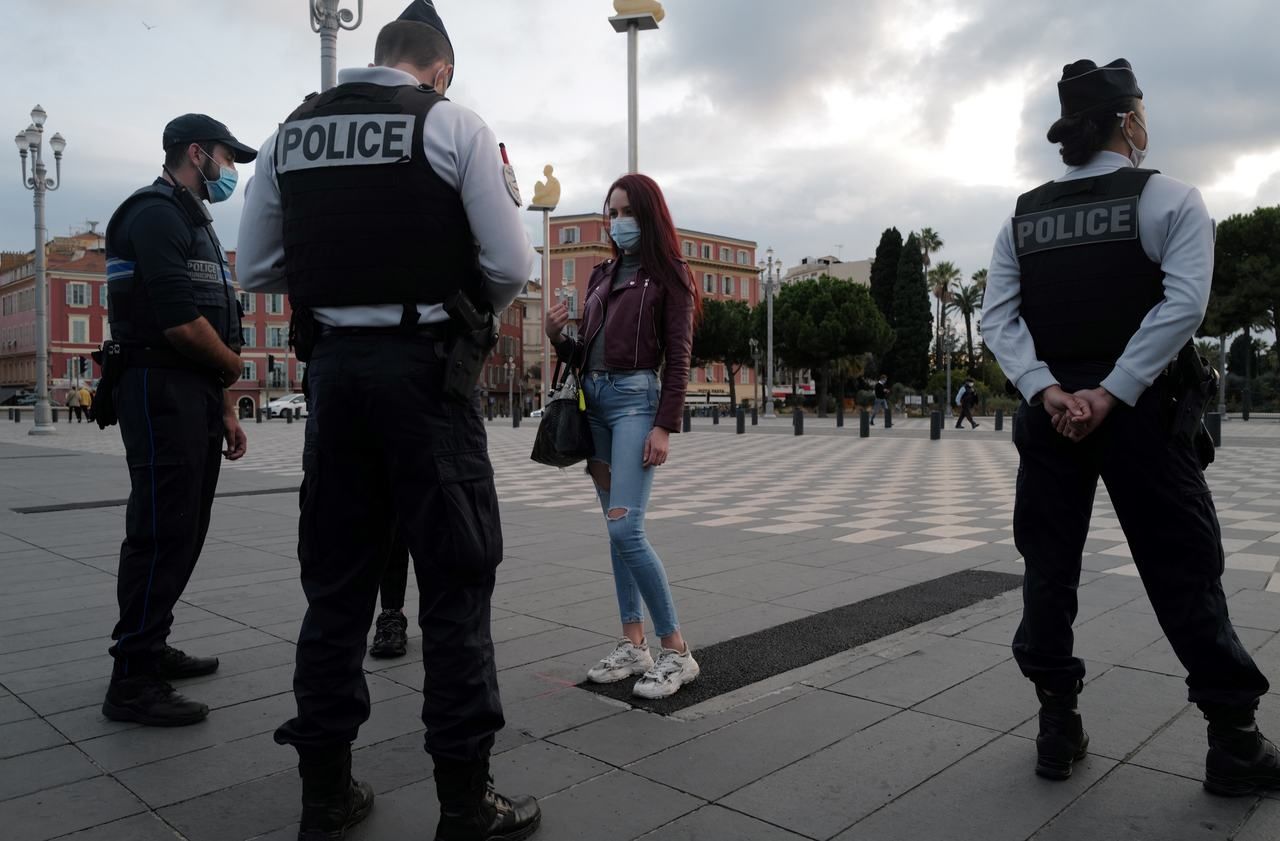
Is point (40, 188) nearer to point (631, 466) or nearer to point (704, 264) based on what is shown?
point (631, 466)

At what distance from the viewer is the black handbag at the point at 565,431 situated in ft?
11.0

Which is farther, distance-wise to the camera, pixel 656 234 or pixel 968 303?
pixel 968 303

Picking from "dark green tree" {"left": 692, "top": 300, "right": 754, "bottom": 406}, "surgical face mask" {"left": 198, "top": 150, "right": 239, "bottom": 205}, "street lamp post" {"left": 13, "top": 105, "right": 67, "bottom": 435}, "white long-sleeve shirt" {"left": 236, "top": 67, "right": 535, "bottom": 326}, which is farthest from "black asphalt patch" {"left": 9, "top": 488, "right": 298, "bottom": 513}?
"dark green tree" {"left": 692, "top": 300, "right": 754, "bottom": 406}

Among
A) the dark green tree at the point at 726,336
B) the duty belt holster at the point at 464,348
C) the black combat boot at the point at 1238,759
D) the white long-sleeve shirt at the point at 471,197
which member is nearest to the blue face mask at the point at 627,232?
the white long-sleeve shirt at the point at 471,197

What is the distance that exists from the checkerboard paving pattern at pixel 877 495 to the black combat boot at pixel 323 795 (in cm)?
483

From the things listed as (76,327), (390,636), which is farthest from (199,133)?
(76,327)

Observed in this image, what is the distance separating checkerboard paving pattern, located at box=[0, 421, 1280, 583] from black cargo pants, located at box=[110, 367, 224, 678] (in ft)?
15.6

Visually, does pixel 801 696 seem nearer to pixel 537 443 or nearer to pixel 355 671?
pixel 537 443

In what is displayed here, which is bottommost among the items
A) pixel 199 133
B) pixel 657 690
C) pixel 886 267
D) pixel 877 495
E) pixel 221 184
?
pixel 877 495

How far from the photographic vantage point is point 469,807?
2160 mm

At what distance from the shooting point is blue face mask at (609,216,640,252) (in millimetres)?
3428

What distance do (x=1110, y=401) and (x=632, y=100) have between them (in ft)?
45.5

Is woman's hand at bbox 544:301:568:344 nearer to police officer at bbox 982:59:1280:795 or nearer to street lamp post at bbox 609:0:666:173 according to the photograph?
police officer at bbox 982:59:1280:795

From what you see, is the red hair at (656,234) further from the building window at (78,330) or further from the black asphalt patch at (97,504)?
the building window at (78,330)
